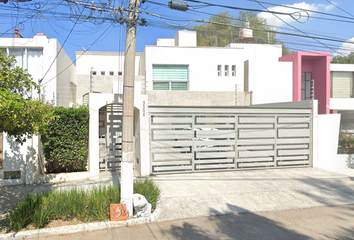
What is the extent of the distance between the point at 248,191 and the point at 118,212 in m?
3.76

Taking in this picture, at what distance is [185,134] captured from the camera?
30.5 feet

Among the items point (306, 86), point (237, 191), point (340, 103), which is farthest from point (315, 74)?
point (237, 191)

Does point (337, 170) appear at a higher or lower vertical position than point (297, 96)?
lower

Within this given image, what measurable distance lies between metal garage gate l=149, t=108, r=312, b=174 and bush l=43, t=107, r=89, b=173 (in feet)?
7.14

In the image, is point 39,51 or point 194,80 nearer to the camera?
point 39,51

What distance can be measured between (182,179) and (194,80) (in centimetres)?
924

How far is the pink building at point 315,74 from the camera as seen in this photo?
18469mm

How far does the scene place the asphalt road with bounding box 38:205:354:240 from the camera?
4875 mm

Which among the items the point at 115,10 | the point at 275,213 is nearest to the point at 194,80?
the point at 115,10

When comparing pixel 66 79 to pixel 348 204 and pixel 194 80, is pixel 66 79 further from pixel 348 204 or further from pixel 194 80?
pixel 348 204

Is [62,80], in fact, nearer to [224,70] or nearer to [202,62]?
[202,62]

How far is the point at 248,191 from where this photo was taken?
743 centimetres

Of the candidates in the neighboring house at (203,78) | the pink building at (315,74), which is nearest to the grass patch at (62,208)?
the neighboring house at (203,78)

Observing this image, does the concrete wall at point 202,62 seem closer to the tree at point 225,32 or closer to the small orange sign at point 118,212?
the small orange sign at point 118,212
